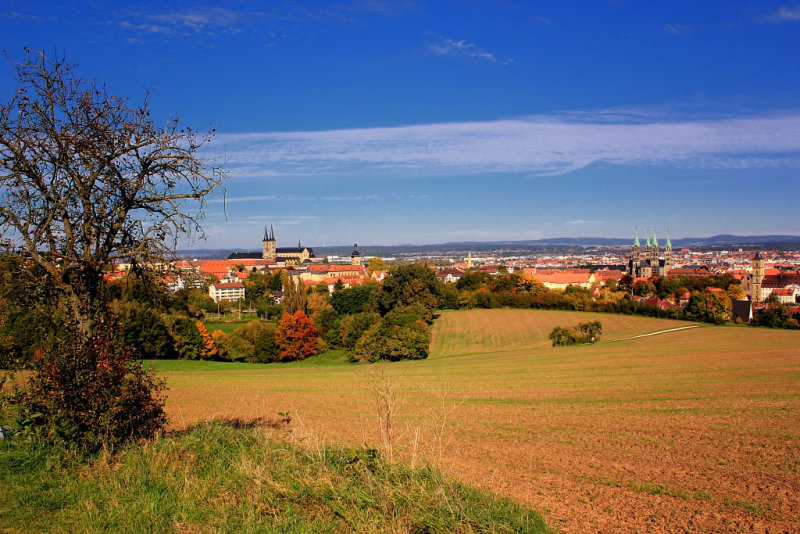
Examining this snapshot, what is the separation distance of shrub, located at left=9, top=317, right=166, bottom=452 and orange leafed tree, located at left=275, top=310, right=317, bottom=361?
4267cm

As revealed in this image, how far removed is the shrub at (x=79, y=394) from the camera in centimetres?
676

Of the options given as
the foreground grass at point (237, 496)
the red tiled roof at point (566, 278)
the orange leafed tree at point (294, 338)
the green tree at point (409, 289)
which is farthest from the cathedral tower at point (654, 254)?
the foreground grass at point (237, 496)

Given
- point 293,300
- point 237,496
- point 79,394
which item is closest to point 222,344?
point 293,300

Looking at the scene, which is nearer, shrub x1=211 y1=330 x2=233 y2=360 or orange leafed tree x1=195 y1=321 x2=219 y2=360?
orange leafed tree x1=195 y1=321 x2=219 y2=360

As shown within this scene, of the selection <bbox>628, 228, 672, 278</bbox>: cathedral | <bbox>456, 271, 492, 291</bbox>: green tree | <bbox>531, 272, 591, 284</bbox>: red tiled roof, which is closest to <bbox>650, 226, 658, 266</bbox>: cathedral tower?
<bbox>628, 228, 672, 278</bbox>: cathedral

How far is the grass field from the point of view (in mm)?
8312

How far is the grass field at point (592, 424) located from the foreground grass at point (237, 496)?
57 centimetres

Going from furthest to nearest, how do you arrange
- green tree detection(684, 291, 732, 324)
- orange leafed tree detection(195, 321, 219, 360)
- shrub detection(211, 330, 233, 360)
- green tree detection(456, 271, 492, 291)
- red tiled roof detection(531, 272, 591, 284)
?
1. red tiled roof detection(531, 272, 591, 284)
2. green tree detection(456, 271, 492, 291)
3. green tree detection(684, 291, 732, 324)
4. shrub detection(211, 330, 233, 360)
5. orange leafed tree detection(195, 321, 219, 360)

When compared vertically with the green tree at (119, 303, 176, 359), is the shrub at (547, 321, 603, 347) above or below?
below

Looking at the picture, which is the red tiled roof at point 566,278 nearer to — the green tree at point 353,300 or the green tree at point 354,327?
the green tree at point 353,300

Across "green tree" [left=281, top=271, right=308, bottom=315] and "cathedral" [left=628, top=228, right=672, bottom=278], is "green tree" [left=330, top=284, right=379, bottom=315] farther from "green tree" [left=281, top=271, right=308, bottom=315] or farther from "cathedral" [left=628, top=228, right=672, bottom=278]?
"cathedral" [left=628, top=228, right=672, bottom=278]

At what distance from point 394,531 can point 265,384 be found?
70.5 feet

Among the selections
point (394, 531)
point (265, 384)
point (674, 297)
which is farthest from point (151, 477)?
point (674, 297)

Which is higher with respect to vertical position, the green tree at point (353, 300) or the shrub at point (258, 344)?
the green tree at point (353, 300)
